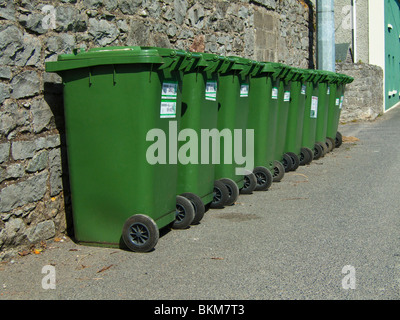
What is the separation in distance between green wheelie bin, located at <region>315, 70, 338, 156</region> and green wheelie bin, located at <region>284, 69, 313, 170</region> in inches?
38.0

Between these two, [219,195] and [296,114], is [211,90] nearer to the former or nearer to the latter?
[219,195]

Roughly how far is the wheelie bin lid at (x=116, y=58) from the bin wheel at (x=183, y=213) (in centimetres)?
126

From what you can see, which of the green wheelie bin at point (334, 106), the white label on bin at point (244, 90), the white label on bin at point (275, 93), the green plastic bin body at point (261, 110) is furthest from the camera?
the green wheelie bin at point (334, 106)

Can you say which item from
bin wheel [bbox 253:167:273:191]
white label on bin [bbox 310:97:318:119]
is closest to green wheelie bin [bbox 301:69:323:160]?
white label on bin [bbox 310:97:318:119]

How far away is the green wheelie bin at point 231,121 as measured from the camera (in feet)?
21.6

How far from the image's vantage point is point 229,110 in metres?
6.64

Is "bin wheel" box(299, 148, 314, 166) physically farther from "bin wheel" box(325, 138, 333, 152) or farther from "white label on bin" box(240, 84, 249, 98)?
"white label on bin" box(240, 84, 249, 98)

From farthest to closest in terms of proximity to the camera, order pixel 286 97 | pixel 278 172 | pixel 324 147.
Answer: pixel 324 147 → pixel 286 97 → pixel 278 172

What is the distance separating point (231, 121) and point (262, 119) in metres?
0.93

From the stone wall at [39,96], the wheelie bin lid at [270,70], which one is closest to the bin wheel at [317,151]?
the wheelie bin lid at [270,70]

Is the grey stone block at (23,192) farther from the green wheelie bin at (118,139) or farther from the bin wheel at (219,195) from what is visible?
the bin wheel at (219,195)

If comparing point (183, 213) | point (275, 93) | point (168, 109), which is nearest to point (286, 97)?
point (275, 93)

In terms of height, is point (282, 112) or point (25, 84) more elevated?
point (25, 84)

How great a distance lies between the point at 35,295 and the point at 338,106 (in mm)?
8607
